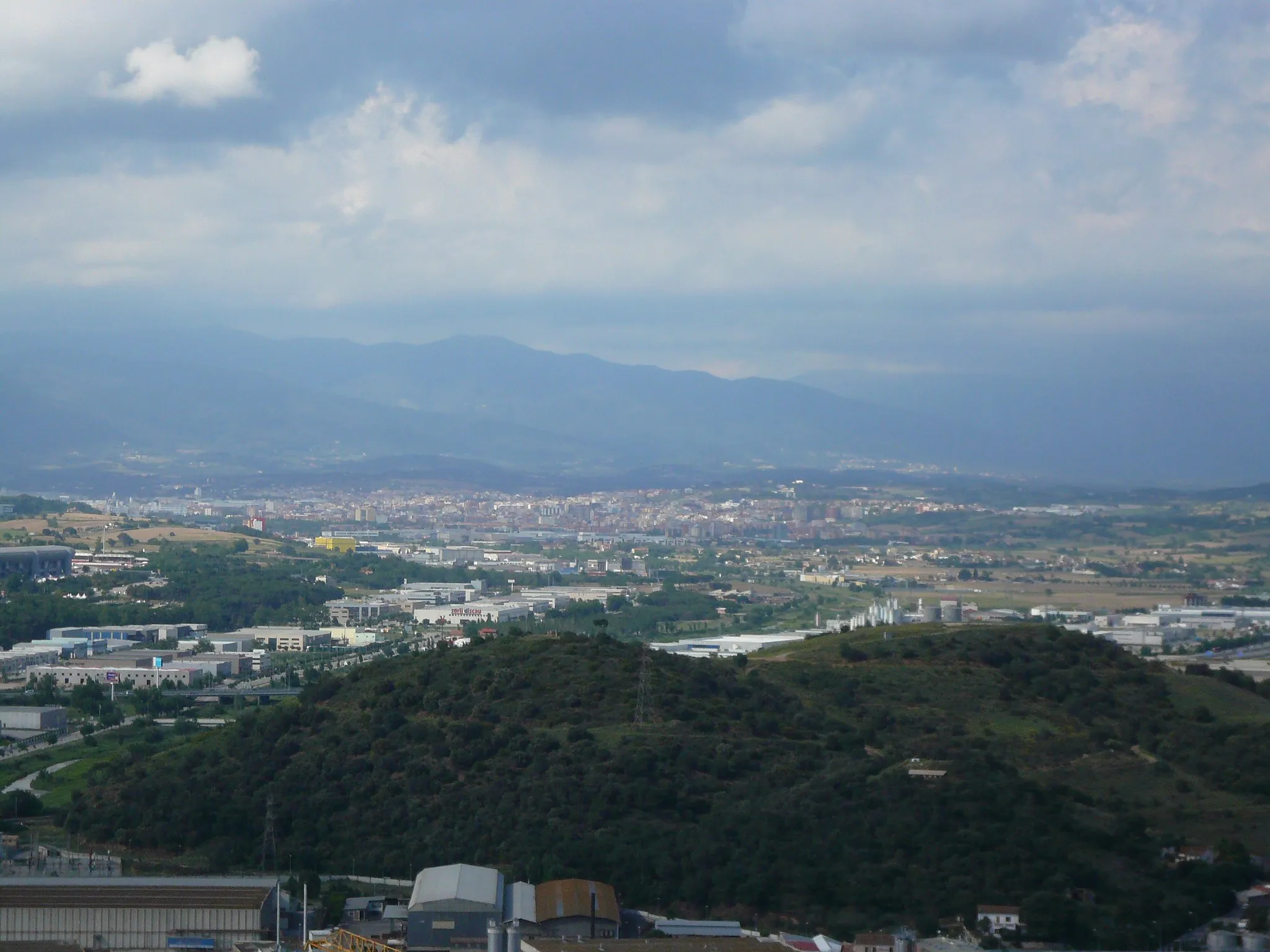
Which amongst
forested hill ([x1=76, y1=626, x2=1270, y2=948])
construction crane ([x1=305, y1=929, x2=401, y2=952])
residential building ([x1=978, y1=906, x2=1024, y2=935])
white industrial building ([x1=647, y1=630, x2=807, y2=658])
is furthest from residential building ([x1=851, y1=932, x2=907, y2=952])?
white industrial building ([x1=647, y1=630, x2=807, y2=658])

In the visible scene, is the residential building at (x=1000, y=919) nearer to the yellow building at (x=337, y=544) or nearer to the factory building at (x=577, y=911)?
the factory building at (x=577, y=911)

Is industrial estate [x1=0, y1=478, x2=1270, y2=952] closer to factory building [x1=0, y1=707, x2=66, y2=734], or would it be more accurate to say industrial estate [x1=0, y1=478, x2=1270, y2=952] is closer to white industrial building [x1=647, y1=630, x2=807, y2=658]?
factory building [x1=0, y1=707, x2=66, y2=734]

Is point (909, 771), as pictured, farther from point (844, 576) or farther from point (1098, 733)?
point (844, 576)

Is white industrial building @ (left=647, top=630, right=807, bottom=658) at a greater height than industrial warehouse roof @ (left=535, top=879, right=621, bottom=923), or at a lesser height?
greater

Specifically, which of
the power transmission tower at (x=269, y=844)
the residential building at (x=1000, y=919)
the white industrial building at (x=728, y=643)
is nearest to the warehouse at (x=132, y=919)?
the power transmission tower at (x=269, y=844)

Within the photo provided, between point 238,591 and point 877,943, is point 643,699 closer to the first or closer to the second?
point 877,943
